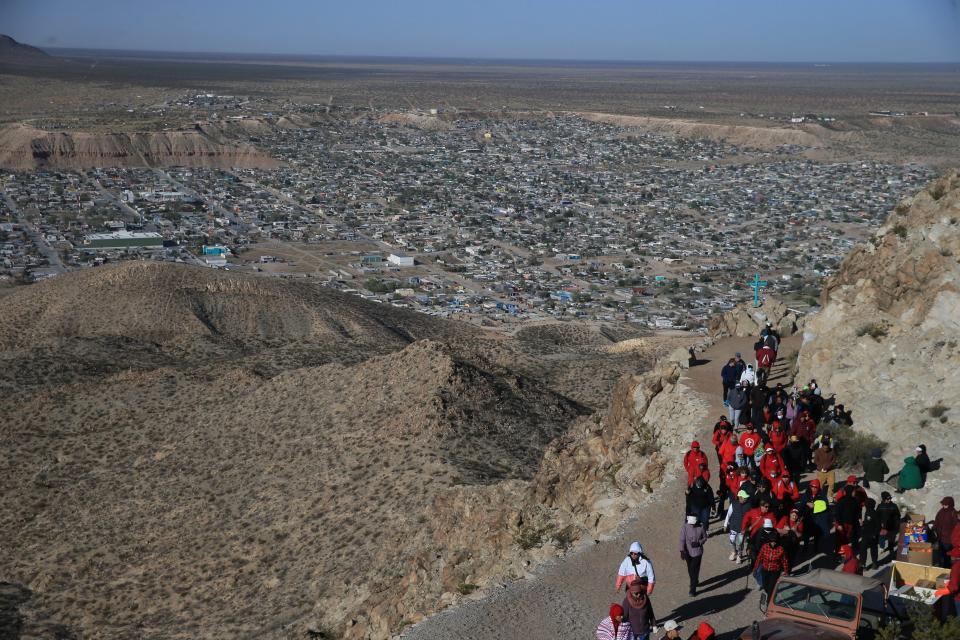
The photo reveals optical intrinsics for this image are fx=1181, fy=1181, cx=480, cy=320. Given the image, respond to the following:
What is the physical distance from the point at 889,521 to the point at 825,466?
2.05 metres

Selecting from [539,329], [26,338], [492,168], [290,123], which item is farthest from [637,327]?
[290,123]

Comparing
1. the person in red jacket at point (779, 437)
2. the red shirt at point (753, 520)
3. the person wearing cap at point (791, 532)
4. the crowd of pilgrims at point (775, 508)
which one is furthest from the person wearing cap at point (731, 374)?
the person wearing cap at point (791, 532)

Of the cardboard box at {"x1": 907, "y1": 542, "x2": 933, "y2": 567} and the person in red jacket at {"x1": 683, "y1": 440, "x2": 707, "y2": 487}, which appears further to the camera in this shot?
the person in red jacket at {"x1": 683, "y1": 440, "x2": 707, "y2": 487}

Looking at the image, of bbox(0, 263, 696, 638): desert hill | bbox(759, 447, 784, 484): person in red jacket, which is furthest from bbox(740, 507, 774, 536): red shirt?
bbox(0, 263, 696, 638): desert hill

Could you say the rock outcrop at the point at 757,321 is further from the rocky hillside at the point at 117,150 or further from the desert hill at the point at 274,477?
the rocky hillside at the point at 117,150

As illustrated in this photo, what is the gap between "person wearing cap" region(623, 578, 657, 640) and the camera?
10633 millimetres

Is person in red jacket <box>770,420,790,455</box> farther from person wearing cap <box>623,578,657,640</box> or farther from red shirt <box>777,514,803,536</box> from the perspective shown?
person wearing cap <box>623,578,657,640</box>

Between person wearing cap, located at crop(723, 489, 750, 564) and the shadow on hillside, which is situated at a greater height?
person wearing cap, located at crop(723, 489, 750, 564)

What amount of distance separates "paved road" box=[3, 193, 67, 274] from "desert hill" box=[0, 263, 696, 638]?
2683cm

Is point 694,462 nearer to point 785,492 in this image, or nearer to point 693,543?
point 785,492

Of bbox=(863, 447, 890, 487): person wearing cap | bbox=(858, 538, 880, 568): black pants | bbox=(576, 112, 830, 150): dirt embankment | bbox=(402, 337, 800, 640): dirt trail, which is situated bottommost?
bbox=(576, 112, 830, 150): dirt embankment

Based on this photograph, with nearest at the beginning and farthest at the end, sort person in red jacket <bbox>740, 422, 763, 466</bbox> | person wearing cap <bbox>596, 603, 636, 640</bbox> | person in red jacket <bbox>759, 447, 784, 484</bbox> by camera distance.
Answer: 1. person wearing cap <bbox>596, 603, 636, 640</bbox>
2. person in red jacket <bbox>759, 447, 784, 484</bbox>
3. person in red jacket <bbox>740, 422, 763, 466</bbox>

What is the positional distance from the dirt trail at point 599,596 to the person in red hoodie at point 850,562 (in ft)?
3.61

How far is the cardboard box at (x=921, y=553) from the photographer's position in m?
11.9
